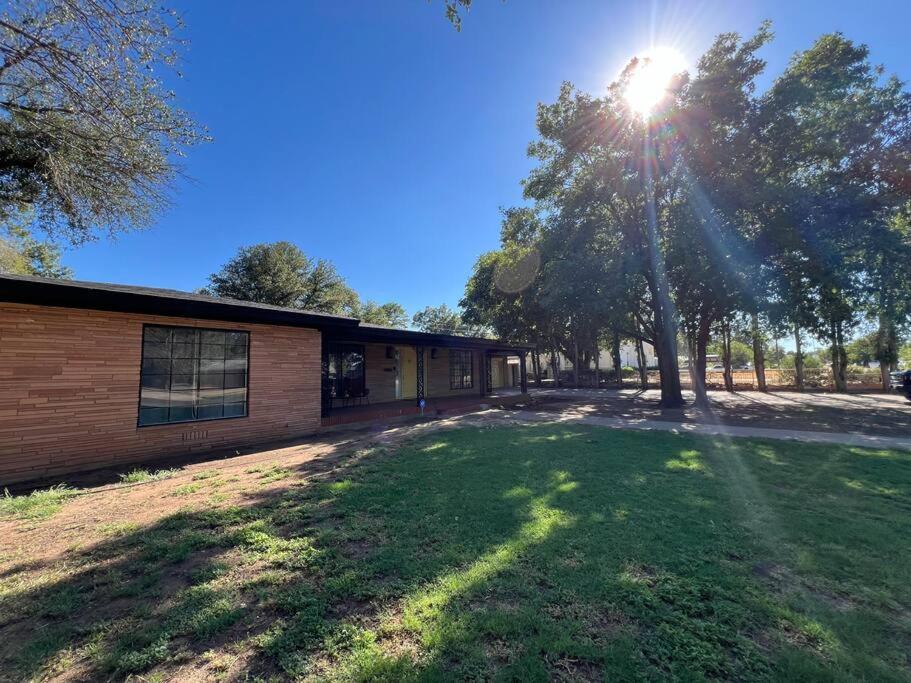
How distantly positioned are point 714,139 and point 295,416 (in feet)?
48.6

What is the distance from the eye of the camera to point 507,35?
8344 millimetres

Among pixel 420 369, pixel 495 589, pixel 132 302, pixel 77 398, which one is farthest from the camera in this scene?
pixel 420 369

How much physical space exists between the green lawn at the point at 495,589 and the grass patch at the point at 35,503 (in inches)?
62.8

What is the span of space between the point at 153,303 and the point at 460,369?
469 inches

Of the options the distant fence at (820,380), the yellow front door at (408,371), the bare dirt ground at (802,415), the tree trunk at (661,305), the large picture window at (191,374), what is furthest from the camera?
the distant fence at (820,380)

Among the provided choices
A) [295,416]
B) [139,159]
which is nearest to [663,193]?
[295,416]

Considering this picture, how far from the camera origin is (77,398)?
560 centimetres

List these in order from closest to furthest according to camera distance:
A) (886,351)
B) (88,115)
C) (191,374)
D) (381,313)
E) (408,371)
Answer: (88,115)
(191,374)
(408,371)
(886,351)
(381,313)

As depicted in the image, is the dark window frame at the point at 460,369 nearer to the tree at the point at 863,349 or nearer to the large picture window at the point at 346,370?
the large picture window at the point at 346,370

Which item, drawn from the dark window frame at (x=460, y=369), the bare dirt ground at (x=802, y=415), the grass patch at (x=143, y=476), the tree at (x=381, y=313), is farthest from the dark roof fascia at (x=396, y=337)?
the tree at (x=381, y=313)

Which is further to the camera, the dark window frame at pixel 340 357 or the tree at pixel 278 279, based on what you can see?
the tree at pixel 278 279

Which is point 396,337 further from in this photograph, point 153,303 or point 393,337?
point 153,303

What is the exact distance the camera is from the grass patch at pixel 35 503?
3.89 meters

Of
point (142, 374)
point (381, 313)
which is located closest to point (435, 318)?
point (381, 313)
